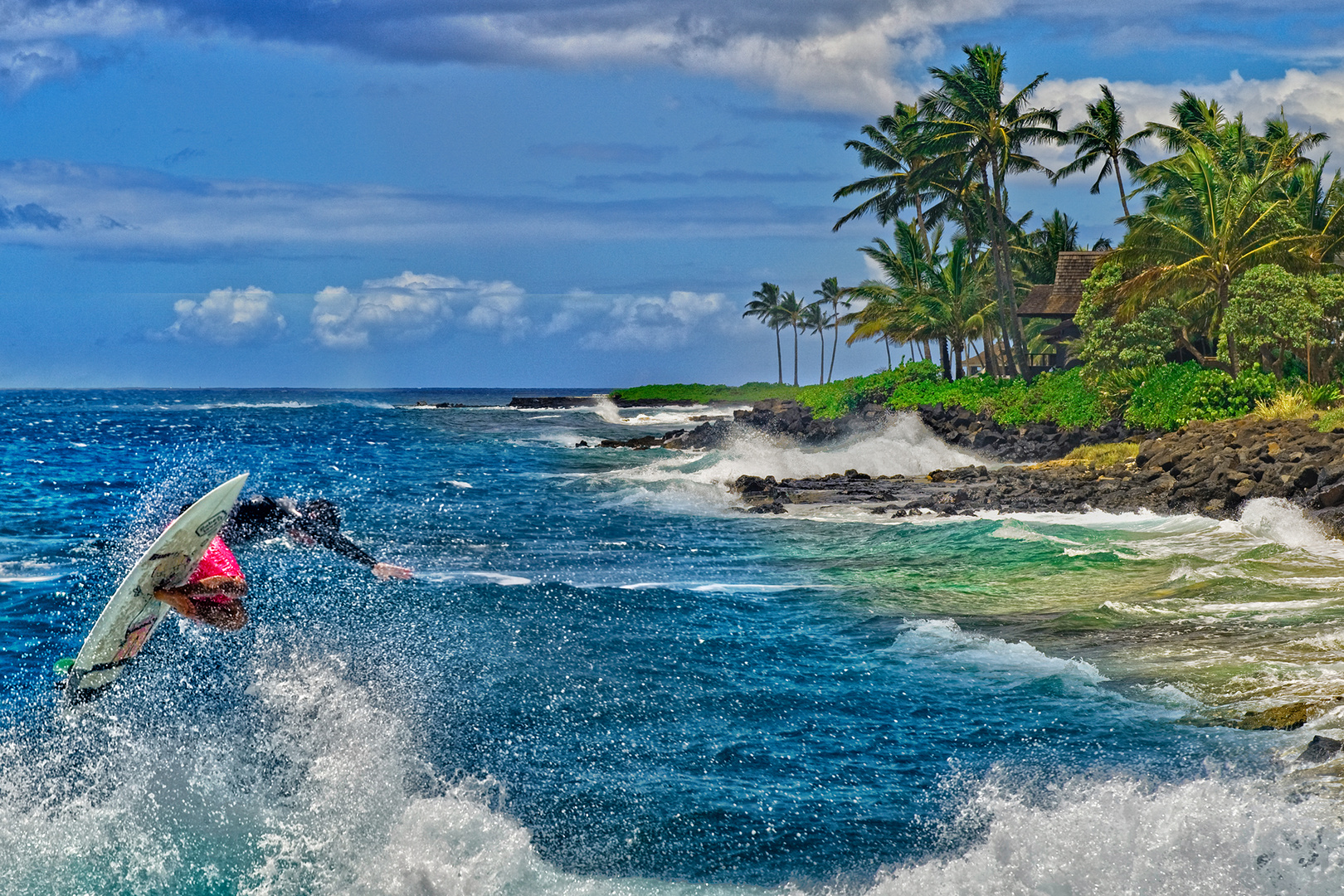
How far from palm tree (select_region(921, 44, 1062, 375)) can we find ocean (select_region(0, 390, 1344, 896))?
27797 mm

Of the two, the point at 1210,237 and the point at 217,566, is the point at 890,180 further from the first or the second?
the point at 217,566

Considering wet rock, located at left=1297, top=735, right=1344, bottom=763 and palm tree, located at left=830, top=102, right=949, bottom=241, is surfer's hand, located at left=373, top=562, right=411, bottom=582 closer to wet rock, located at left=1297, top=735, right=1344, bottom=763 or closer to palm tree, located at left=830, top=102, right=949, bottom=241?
wet rock, located at left=1297, top=735, right=1344, bottom=763

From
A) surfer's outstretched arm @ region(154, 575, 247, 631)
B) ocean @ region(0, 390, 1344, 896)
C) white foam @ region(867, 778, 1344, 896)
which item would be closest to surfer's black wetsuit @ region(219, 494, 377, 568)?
surfer's outstretched arm @ region(154, 575, 247, 631)

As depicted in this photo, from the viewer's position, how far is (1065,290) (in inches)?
1949

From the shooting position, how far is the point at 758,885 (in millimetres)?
7891

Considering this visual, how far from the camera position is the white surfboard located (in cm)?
885

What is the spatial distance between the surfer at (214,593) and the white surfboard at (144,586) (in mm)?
110

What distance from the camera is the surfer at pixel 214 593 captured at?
9.23 meters

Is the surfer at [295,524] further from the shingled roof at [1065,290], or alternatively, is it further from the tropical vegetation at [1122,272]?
the shingled roof at [1065,290]

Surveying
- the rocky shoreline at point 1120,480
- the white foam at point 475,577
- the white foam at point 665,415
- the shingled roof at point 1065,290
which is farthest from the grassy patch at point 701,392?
the white foam at point 475,577

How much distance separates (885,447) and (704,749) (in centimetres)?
2951

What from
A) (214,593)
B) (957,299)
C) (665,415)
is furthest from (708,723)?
(665,415)

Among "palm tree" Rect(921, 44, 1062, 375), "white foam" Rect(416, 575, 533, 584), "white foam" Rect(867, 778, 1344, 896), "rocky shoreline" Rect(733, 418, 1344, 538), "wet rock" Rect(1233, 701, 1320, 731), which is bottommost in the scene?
"white foam" Rect(867, 778, 1344, 896)

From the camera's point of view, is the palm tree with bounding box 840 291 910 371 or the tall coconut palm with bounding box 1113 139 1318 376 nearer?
the tall coconut palm with bounding box 1113 139 1318 376
